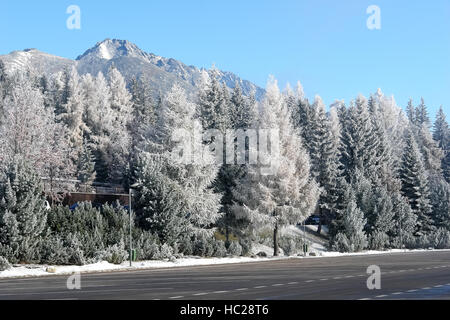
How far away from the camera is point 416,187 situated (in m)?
71.9

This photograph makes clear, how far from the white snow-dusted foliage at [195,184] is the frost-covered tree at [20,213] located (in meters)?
0.07

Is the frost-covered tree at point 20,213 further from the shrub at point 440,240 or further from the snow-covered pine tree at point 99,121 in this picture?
the shrub at point 440,240

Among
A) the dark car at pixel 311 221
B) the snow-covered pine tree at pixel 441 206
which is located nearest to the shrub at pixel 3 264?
the dark car at pixel 311 221

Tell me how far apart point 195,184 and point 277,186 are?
23.8ft

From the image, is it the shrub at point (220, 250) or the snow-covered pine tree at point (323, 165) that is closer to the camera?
the shrub at point (220, 250)

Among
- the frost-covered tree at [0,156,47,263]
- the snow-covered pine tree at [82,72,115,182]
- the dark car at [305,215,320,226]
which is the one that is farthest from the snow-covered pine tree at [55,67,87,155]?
the frost-covered tree at [0,156,47,263]

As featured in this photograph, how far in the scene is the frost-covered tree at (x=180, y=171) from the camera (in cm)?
4247

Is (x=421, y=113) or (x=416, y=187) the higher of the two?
(x=421, y=113)

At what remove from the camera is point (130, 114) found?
9044cm

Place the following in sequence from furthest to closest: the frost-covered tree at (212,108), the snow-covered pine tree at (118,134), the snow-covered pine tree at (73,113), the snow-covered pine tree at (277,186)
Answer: the snow-covered pine tree at (73,113)
the snow-covered pine tree at (118,134)
the frost-covered tree at (212,108)
the snow-covered pine tree at (277,186)

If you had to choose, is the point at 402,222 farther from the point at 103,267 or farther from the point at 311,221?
the point at 103,267

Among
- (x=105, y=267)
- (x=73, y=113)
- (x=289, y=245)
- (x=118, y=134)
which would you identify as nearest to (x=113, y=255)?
(x=105, y=267)

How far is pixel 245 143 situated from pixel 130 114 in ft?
134
